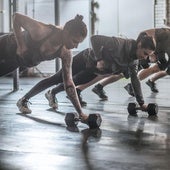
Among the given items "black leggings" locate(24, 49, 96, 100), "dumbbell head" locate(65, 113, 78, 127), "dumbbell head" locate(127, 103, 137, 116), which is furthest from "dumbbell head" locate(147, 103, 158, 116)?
"dumbbell head" locate(65, 113, 78, 127)

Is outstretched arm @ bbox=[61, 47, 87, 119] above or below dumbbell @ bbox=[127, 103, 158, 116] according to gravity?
above

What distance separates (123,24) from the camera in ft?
34.0

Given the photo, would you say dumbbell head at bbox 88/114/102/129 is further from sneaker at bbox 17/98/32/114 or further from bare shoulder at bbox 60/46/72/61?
sneaker at bbox 17/98/32/114

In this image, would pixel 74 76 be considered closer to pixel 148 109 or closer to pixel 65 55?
pixel 148 109

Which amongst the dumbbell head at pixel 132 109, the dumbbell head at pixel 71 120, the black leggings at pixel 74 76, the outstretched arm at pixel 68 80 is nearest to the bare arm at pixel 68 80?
the outstretched arm at pixel 68 80

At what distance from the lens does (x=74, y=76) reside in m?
4.82

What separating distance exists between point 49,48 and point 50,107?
157 cm

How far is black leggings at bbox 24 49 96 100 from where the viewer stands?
4.26m

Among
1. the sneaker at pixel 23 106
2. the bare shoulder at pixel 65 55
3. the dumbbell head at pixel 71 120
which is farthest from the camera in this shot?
the sneaker at pixel 23 106

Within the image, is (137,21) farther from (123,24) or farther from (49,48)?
(49,48)

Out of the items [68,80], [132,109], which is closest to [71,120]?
[68,80]

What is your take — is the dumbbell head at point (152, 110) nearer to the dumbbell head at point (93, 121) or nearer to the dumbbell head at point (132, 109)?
the dumbbell head at point (132, 109)

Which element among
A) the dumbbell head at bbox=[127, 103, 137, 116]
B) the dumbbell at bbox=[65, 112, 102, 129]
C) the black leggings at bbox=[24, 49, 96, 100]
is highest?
the black leggings at bbox=[24, 49, 96, 100]

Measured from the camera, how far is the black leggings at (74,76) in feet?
14.0
